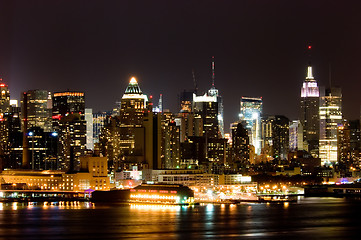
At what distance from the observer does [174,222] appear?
63.5 meters

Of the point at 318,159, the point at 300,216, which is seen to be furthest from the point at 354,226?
the point at 318,159

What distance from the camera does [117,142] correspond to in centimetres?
12444

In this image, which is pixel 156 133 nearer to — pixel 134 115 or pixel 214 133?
pixel 134 115

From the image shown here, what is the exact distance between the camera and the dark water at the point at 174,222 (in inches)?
2207


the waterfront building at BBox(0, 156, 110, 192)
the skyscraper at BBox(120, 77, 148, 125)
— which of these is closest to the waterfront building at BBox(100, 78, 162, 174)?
the skyscraper at BBox(120, 77, 148, 125)

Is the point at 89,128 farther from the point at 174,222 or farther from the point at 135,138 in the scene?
the point at 174,222

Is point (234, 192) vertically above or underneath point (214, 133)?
underneath

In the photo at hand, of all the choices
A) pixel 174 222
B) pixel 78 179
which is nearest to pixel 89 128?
pixel 78 179

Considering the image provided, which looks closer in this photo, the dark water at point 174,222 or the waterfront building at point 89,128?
the dark water at point 174,222

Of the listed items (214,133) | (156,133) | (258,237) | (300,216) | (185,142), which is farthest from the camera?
(214,133)

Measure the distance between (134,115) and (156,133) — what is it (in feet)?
17.3

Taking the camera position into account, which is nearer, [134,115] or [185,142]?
[134,115]

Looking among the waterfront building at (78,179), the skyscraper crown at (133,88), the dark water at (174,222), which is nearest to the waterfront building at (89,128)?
the skyscraper crown at (133,88)

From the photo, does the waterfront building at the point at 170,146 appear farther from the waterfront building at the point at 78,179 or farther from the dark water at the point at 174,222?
the dark water at the point at 174,222
